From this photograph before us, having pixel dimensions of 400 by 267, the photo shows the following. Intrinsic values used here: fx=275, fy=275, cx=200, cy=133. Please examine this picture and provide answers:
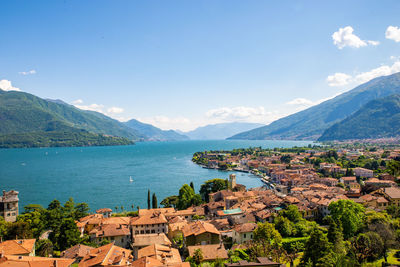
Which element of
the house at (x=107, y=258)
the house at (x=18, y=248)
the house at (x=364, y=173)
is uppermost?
the house at (x=18, y=248)

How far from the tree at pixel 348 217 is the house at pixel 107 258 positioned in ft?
67.0

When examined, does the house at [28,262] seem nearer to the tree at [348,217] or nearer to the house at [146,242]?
the house at [146,242]

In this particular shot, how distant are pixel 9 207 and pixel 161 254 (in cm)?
2658

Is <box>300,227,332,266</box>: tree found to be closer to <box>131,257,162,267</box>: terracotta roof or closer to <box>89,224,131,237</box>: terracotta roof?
<box>131,257,162,267</box>: terracotta roof

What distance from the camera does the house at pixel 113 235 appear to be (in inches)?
1174

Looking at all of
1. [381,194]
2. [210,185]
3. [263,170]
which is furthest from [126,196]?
[263,170]

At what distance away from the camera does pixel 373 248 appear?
21078 millimetres

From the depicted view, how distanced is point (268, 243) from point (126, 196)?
43811 millimetres

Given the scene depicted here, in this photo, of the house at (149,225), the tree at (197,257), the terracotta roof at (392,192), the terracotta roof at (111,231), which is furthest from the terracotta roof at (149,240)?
the terracotta roof at (392,192)

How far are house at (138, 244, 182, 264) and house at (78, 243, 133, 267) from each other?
1.35 m

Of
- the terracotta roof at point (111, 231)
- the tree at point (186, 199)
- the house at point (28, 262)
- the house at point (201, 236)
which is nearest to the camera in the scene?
the house at point (28, 262)

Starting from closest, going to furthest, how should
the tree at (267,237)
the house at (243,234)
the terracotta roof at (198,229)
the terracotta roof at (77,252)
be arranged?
the terracotta roof at (77,252) → the tree at (267,237) → the terracotta roof at (198,229) → the house at (243,234)

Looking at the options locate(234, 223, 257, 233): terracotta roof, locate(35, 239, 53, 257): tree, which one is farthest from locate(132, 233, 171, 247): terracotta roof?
locate(35, 239, 53, 257): tree

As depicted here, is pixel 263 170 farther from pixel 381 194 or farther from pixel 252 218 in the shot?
pixel 252 218
